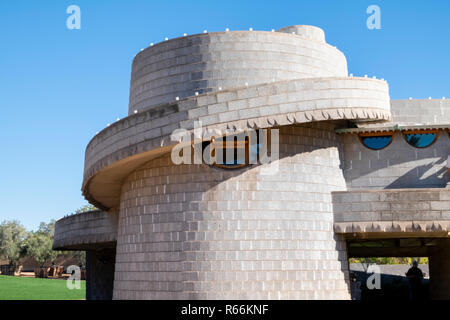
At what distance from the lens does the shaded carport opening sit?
18781 millimetres

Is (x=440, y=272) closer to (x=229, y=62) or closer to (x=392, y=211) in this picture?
(x=392, y=211)

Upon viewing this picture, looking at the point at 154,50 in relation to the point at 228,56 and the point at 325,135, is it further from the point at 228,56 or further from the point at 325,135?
the point at 325,135

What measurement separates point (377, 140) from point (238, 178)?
198 inches

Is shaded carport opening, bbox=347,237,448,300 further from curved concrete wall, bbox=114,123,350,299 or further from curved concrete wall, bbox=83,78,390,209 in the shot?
curved concrete wall, bbox=83,78,390,209

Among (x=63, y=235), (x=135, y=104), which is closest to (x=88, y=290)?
(x=63, y=235)

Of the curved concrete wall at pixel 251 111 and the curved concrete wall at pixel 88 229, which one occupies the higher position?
the curved concrete wall at pixel 251 111

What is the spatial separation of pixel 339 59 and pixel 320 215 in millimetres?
5864

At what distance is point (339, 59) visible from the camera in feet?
55.4

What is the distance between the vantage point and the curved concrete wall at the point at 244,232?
13.1 m

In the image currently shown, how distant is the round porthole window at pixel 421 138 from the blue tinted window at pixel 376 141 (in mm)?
579

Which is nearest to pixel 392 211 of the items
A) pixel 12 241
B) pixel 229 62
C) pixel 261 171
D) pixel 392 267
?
pixel 261 171

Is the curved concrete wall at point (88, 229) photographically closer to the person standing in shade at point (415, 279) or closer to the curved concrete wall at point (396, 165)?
the curved concrete wall at point (396, 165)

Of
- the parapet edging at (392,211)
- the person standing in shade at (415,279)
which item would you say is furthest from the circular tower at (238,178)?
the person standing in shade at (415,279)

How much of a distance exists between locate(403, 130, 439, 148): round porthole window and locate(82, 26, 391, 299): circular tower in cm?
144
